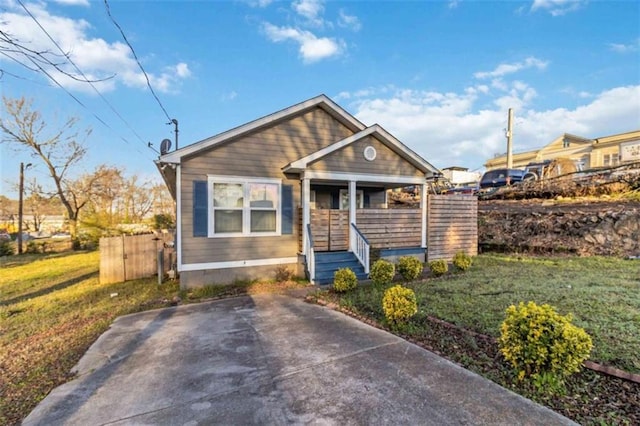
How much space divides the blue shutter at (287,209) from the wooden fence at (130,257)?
3887 millimetres

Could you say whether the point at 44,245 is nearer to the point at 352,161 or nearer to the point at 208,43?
the point at 208,43

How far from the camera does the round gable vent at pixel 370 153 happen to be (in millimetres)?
8672

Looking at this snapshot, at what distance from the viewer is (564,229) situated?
10.5m

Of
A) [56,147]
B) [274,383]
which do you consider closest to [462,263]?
[274,383]

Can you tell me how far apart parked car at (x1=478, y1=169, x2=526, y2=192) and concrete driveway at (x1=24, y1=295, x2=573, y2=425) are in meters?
16.7

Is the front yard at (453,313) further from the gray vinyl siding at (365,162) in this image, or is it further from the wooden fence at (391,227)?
the gray vinyl siding at (365,162)

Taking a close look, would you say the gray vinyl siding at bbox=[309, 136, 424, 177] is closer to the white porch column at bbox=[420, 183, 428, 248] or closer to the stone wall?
the white porch column at bbox=[420, 183, 428, 248]

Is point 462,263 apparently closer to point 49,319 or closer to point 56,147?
point 49,319

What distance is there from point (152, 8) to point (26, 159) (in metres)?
18.5

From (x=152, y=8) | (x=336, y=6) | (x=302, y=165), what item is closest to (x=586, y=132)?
(x=336, y=6)

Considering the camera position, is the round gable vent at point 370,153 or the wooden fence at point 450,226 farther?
the wooden fence at point 450,226

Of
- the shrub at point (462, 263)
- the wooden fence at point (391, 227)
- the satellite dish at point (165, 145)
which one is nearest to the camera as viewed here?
the shrub at point (462, 263)

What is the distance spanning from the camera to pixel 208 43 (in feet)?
33.6

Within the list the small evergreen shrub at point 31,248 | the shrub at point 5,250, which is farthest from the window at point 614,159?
the shrub at point 5,250
